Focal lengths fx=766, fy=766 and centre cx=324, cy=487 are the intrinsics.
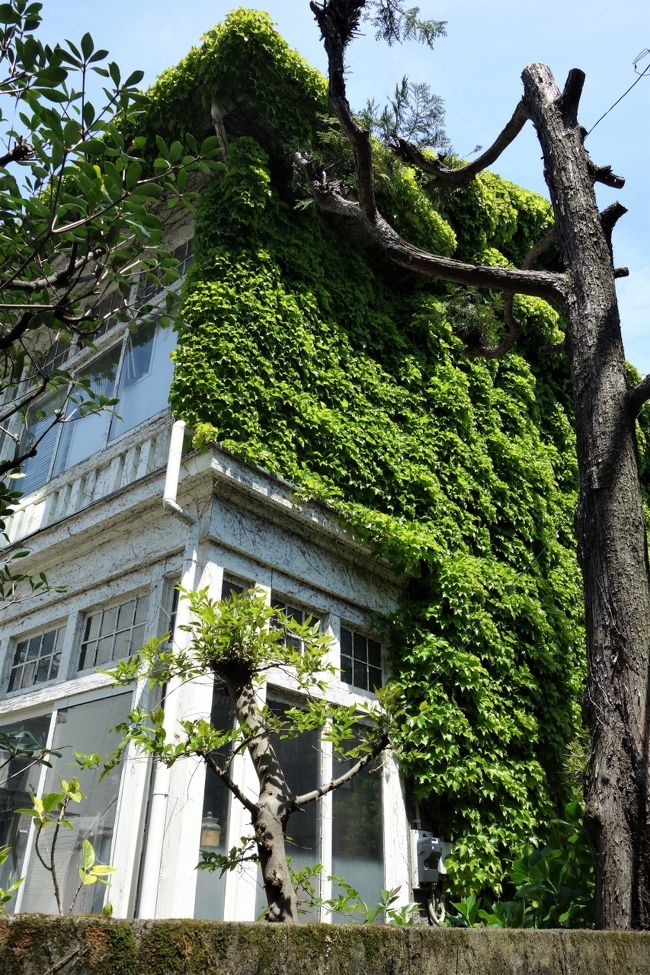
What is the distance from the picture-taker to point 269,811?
322 centimetres

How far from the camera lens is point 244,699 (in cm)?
357

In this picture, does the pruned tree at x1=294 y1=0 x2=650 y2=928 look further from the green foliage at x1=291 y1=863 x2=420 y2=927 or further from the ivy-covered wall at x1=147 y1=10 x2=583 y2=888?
the green foliage at x1=291 y1=863 x2=420 y2=927

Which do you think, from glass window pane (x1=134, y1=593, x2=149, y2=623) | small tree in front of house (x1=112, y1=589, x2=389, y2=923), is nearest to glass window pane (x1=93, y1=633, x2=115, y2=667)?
glass window pane (x1=134, y1=593, x2=149, y2=623)

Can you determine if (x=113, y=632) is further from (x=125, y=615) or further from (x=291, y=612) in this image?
(x=291, y=612)

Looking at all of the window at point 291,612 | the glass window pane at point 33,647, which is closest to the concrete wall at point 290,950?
the window at point 291,612

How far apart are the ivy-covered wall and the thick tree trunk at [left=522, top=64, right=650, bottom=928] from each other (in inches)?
71.5

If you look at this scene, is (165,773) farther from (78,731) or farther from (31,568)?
(31,568)

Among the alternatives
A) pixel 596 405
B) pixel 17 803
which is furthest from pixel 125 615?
pixel 596 405

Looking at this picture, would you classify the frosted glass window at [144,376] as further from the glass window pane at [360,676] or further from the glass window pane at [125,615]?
the glass window pane at [360,676]

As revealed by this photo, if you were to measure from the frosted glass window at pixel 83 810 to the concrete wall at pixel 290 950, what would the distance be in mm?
3779

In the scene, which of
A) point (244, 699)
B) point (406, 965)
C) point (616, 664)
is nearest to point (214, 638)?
point (244, 699)

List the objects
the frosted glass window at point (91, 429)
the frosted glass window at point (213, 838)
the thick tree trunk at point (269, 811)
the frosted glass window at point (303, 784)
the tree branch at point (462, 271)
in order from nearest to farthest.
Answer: the thick tree trunk at point (269, 811)
the frosted glass window at point (213, 838)
the tree branch at point (462, 271)
the frosted glass window at point (303, 784)
the frosted glass window at point (91, 429)

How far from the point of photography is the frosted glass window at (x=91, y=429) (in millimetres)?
8109

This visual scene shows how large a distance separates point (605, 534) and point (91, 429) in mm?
5776
